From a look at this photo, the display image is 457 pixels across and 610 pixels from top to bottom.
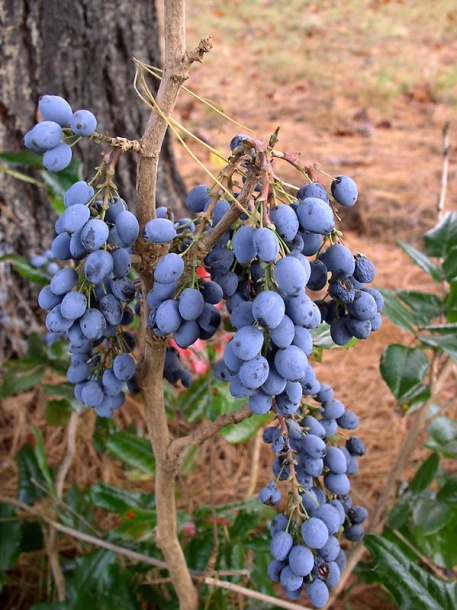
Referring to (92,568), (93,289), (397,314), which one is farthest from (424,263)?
(92,568)

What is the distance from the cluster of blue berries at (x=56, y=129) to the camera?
66 centimetres

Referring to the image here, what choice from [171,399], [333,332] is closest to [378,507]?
[171,399]

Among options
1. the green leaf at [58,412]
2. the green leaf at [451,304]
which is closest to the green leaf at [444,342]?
the green leaf at [451,304]

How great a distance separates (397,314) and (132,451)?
0.60 metres

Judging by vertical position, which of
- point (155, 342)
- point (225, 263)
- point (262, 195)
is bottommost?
point (155, 342)

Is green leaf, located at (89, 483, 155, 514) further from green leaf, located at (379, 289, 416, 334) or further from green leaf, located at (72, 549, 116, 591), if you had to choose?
green leaf, located at (379, 289, 416, 334)

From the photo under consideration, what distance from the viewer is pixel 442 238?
1274 millimetres

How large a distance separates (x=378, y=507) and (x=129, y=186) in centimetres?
131

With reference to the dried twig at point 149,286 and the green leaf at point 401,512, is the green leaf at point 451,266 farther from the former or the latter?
the dried twig at point 149,286

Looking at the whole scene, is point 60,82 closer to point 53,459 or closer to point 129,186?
point 129,186

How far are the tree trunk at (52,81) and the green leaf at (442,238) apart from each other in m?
1.07

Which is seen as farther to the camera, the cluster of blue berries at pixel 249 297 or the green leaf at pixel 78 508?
the green leaf at pixel 78 508

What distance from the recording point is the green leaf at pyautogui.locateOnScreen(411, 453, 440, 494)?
3.89ft

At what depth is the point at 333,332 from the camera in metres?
0.76
